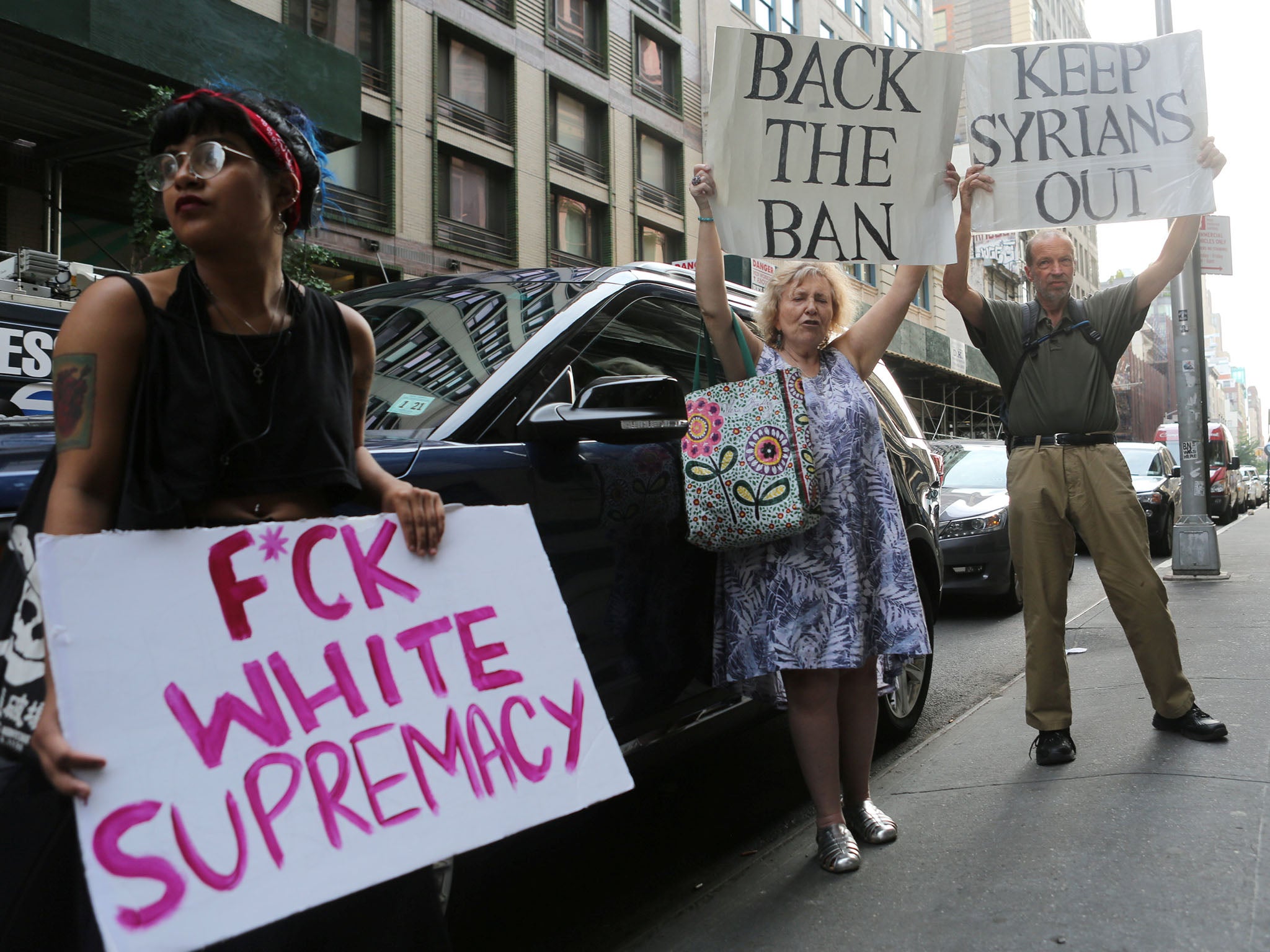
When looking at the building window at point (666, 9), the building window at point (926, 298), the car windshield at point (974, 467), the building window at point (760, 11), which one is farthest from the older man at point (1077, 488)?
the building window at point (926, 298)

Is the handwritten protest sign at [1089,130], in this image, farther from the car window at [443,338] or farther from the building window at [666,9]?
the building window at [666,9]

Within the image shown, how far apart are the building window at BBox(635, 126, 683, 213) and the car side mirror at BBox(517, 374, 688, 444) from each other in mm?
23188

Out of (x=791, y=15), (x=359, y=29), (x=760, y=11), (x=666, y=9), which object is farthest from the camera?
(x=791, y=15)

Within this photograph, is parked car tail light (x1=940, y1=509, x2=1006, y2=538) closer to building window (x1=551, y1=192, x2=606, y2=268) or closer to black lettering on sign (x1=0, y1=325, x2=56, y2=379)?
black lettering on sign (x1=0, y1=325, x2=56, y2=379)

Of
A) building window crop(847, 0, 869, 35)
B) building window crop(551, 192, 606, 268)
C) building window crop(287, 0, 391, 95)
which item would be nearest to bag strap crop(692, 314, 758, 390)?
building window crop(287, 0, 391, 95)

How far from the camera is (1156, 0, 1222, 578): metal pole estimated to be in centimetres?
1053

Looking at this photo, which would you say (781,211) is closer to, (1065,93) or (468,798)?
(1065,93)

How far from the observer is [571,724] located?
1927 mm

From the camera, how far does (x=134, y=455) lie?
1620 mm

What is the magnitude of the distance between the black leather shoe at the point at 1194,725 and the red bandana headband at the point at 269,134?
3.61 metres

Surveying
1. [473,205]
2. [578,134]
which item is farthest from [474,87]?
[578,134]

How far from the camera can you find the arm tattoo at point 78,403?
61.2 inches

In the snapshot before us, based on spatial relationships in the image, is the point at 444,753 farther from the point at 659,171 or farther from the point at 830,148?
the point at 659,171

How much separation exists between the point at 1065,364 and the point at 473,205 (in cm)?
1829
